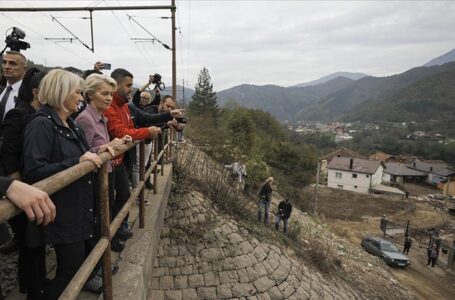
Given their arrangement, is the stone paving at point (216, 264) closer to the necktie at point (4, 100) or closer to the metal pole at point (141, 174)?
the metal pole at point (141, 174)

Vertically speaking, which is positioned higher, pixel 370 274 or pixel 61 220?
pixel 61 220

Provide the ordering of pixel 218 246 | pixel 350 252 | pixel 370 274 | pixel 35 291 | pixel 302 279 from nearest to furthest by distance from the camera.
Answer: pixel 35 291 → pixel 218 246 → pixel 302 279 → pixel 370 274 → pixel 350 252

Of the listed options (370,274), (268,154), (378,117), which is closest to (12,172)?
(370,274)

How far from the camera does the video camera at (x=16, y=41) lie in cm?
347

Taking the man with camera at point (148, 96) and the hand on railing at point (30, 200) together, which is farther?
the man with camera at point (148, 96)

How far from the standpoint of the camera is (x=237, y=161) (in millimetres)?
11750

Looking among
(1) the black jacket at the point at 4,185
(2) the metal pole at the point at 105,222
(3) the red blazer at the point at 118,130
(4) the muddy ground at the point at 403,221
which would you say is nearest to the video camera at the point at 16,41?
(3) the red blazer at the point at 118,130

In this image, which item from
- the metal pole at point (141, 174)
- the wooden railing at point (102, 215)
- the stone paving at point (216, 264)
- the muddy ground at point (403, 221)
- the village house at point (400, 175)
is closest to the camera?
the wooden railing at point (102, 215)

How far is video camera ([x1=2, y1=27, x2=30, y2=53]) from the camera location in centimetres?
347

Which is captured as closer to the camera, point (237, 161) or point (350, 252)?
point (237, 161)

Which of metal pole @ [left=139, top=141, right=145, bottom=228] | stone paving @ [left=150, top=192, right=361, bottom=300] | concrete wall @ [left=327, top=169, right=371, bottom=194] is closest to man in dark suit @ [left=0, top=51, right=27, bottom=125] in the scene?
metal pole @ [left=139, top=141, right=145, bottom=228]

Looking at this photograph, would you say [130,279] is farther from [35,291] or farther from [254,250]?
[254,250]

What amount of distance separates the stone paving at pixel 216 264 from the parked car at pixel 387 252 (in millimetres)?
11330

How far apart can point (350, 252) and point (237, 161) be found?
6606 millimetres
